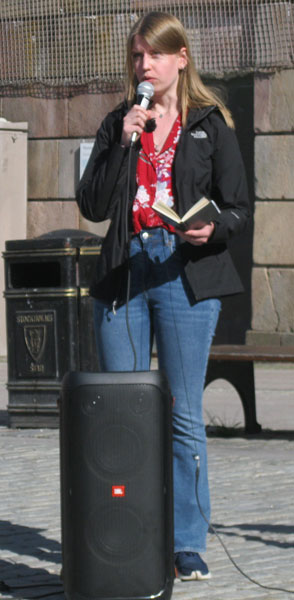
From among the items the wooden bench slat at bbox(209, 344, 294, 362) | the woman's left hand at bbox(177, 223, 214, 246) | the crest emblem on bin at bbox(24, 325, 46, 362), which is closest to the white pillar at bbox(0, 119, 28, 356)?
the crest emblem on bin at bbox(24, 325, 46, 362)

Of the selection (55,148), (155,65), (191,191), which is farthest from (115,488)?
(55,148)

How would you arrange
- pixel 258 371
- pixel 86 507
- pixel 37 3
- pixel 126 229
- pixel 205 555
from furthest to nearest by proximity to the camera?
pixel 37 3, pixel 258 371, pixel 205 555, pixel 126 229, pixel 86 507

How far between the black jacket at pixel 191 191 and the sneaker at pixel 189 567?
3.00ft

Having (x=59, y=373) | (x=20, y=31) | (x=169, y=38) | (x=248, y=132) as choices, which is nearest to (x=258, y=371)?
(x=248, y=132)

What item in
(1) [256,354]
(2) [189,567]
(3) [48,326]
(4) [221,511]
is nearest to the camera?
(2) [189,567]

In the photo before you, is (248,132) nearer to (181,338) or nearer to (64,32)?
(64,32)

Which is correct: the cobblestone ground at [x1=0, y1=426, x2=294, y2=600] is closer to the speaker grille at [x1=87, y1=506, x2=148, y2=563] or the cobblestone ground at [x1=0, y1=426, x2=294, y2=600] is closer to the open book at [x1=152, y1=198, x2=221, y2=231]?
the speaker grille at [x1=87, y1=506, x2=148, y2=563]

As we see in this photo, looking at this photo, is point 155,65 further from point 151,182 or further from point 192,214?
point 192,214

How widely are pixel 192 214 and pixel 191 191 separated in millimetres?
223

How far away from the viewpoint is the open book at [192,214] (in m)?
3.69

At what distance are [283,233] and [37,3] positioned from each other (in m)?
3.88

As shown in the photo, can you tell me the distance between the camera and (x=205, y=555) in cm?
443

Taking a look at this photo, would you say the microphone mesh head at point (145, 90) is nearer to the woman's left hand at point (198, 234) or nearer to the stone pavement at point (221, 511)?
the woman's left hand at point (198, 234)

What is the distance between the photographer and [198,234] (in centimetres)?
376
